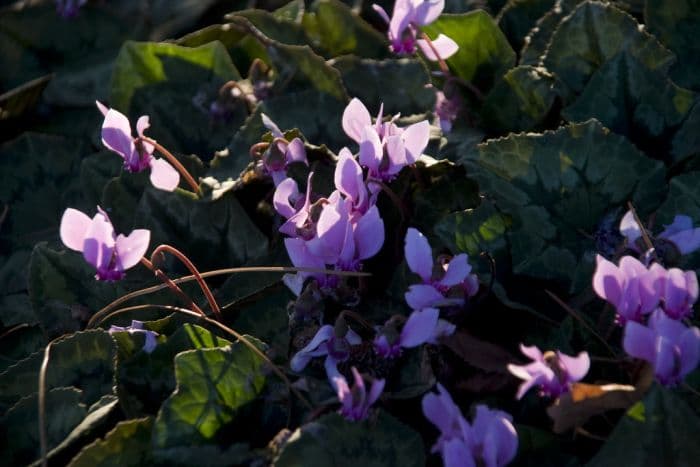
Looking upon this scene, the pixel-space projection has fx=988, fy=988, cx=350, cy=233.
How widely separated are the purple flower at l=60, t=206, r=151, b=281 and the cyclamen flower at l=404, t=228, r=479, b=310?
32 centimetres

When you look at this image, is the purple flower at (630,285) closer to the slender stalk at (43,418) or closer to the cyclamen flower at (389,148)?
the cyclamen flower at (389,148)

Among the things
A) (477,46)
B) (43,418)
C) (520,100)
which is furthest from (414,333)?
(477,46)

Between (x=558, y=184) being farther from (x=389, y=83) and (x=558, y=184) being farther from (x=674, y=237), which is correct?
(x=389, y=83)

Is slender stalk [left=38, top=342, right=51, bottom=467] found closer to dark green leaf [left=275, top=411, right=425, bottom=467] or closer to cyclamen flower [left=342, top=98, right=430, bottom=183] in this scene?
dark green leaf [left=275, top=411, right=425, bottom=467]

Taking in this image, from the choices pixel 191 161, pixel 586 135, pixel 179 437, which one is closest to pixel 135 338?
pixel 179 437

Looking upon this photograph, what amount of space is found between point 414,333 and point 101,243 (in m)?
0.39

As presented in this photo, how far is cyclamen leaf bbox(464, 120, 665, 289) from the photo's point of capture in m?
1.34

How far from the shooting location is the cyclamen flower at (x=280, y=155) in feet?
4.58

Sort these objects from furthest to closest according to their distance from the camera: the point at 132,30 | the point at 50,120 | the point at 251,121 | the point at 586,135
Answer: the point at 132,30 → the point at 50,120 → the point at 251,121 → the point at 586,135

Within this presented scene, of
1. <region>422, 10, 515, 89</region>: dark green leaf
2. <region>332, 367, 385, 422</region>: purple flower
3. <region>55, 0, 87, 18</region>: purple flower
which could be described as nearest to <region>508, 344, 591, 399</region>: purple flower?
<region>332, 367, 385, 422</region>: purple flower

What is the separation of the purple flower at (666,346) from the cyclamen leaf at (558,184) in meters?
0.34

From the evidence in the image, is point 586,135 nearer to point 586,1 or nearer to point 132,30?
point 586,1

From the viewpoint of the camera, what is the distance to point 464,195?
58.9 inches

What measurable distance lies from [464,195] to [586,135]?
0.23 metres
